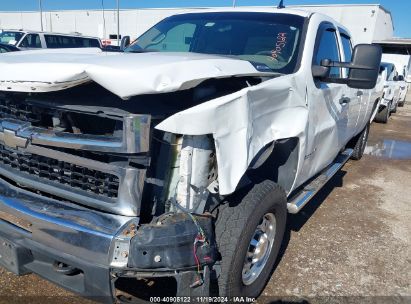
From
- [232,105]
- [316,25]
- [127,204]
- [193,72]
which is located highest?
[316,25]

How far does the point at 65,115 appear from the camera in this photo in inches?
83.5

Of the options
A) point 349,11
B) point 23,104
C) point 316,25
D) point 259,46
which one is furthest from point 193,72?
point 349,11

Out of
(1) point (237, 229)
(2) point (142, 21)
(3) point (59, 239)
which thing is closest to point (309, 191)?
(1) point (237, 229)

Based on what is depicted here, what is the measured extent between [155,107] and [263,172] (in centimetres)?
128

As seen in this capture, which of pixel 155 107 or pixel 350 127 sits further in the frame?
pixel 350 127

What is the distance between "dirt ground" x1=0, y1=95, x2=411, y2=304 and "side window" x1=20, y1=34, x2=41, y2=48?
12.7 m

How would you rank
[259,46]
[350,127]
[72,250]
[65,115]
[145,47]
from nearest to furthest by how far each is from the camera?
[72,250] → [65,115] → [259,46] → [145,47] → [350,127]

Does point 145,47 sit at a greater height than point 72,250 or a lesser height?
greater

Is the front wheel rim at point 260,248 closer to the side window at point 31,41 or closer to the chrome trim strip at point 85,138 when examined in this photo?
the chrome trim strip at point 85,138

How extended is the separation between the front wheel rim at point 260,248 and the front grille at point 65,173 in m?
1.08

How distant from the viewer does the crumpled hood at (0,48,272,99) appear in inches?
69.4

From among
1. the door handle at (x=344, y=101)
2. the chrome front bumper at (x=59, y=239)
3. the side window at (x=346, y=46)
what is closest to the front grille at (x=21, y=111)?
the chrome front bumper at (x=59, y=239)

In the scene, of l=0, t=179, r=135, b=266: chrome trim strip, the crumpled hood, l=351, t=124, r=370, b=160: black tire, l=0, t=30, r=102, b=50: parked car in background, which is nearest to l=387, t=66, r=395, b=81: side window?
l=351, t=124, r=370, b=160: black tire

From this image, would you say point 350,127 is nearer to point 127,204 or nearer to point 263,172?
point 263,172
